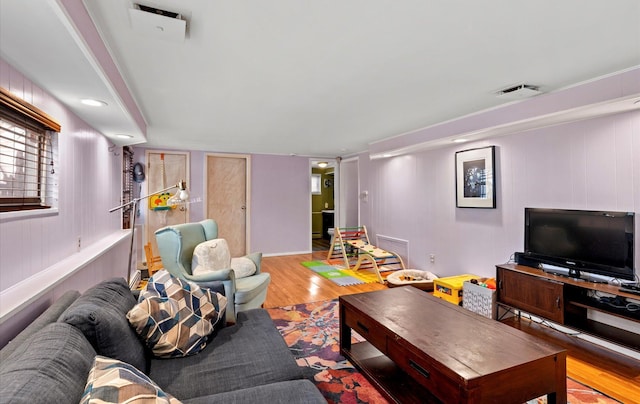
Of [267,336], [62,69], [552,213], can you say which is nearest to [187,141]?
[62,69]

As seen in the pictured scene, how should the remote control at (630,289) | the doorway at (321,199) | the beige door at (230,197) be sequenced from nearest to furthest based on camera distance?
the remote control at (630,289) → the beige door at (230,197) → the doorway at (321,199)

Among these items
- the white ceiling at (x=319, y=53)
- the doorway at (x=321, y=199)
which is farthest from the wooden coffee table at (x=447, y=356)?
the doorway at (x=321, y=199)

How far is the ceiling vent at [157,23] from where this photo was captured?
1.55 m

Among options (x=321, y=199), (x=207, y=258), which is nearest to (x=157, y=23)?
(x=207, y=258)

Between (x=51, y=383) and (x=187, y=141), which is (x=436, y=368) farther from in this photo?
(x=187, y=141)

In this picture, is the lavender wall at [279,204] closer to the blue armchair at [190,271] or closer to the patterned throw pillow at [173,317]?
the blue armchair at [190,271]

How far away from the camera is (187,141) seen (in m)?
5.10

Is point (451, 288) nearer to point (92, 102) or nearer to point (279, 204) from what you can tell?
point (92, 102)

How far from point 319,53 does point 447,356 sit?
6.48 ft

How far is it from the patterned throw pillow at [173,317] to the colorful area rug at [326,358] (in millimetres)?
639

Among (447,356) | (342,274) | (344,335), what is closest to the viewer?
(447,356)

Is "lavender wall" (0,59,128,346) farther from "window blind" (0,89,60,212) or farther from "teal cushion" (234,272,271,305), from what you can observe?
"teal cushion" (234,272,271,305)

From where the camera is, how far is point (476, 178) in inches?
144

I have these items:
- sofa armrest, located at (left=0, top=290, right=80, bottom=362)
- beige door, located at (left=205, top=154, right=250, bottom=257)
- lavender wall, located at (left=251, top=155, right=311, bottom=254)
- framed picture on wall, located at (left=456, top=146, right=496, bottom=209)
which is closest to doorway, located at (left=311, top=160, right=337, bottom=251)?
lavender wall, located at (left=251, top=155, right=311, bottom=254)
